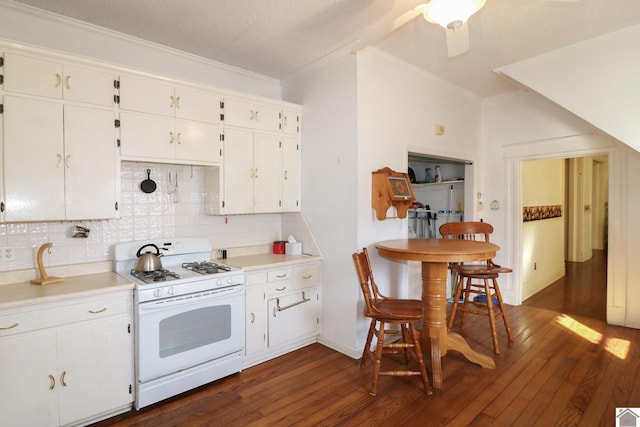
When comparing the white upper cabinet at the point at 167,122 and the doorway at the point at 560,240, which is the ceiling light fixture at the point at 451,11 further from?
the doorway at the point at 560,240

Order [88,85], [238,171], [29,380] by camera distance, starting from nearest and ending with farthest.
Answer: [29,380], [88,85], [238,171]

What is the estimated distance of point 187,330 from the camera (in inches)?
98.3

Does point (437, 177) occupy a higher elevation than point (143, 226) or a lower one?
higher

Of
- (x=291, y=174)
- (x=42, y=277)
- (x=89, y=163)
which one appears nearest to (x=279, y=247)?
(x=291, y=174)

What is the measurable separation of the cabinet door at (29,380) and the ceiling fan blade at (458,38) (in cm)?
296

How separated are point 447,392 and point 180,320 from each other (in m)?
2.01

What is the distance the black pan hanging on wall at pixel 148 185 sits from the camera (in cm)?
291

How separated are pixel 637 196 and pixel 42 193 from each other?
5.37 m

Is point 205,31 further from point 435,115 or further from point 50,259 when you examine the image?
point 435,115

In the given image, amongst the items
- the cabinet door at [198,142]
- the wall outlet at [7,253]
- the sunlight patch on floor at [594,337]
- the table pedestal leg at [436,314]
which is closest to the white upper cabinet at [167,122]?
the cabinet door at [198,142]

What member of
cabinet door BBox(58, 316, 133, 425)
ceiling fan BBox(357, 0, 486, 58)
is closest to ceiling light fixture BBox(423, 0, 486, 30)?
ceiling fan BBox(357, 0, 486, 58)

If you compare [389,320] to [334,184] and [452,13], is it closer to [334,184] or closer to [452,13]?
[334,184]

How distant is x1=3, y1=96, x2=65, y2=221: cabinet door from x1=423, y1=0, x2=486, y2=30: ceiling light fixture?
244 centimetres

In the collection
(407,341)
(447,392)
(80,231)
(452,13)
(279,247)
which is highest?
(452,13)
